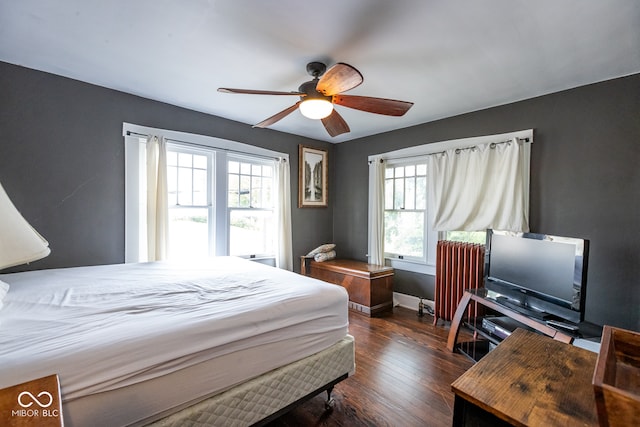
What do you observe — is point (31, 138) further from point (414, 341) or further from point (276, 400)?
point (414, 341)

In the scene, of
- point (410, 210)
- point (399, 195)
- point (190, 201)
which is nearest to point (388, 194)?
point (399, 195)

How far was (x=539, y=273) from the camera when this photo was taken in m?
2.14

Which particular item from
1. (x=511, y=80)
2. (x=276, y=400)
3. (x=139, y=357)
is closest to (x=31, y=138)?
(x=139, y=357)

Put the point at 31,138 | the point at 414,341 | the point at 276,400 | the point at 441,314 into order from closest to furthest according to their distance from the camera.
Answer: the point at 276,400
the point at 31,138
the point at 414,341
the point at 441,314

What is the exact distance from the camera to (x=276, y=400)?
4.82 ft

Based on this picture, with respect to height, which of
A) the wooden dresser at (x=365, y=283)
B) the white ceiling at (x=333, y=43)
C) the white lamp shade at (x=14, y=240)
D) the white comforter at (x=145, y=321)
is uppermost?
the white ceiling at (x=333, y=43)

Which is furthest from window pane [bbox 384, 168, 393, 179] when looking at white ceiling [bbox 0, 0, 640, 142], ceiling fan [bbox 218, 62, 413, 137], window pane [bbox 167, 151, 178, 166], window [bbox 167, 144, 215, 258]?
window pane [bbox 167, 151, 178, 166]

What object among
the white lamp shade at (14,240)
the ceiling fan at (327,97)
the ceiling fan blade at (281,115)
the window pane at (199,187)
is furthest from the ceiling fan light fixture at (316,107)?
the window pane at (199,187)

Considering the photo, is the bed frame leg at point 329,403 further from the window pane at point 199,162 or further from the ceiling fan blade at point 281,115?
the window pane at point 199,162

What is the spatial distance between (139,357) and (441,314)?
3022mm

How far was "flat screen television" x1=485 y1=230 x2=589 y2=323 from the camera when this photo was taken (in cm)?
184

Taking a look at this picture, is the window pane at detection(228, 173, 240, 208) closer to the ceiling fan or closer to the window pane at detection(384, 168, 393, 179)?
the ceiling fan

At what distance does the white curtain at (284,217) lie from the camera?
12.6 feet

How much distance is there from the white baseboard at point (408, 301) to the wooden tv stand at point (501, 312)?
925mm
